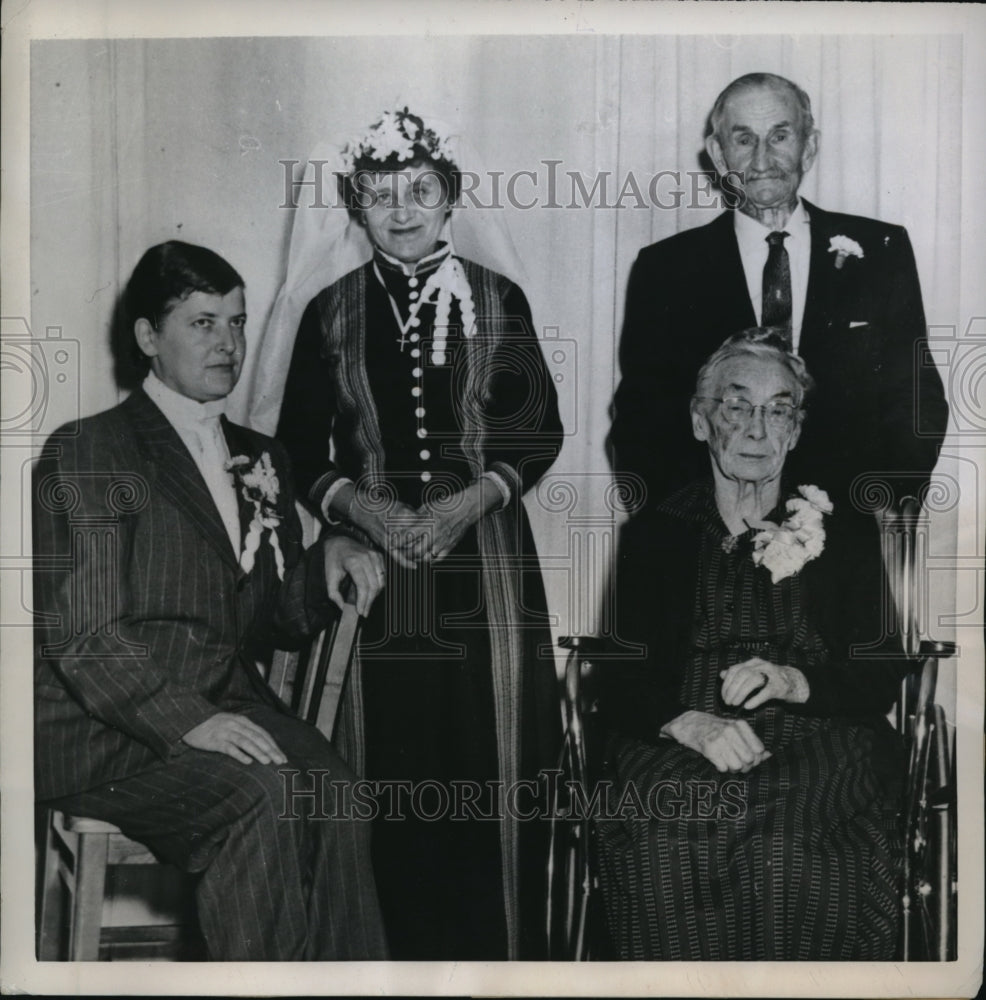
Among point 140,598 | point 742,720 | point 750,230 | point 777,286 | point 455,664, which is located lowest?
point 742,720

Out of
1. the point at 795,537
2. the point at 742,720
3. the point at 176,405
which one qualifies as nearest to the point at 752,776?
the point at 742,720

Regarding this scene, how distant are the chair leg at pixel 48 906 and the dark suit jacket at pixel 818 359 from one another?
63.1 inches

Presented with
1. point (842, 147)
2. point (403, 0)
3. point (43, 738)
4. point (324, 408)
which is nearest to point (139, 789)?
point (43, 738)

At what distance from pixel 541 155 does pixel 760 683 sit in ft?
4.28

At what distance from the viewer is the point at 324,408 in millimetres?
2363

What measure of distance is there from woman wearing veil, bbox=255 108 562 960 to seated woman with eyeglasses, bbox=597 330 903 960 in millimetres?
227

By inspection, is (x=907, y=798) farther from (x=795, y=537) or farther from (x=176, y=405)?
(x=176, y=405)

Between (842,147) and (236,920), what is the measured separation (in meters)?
2.25

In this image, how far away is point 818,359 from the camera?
234 centimetres

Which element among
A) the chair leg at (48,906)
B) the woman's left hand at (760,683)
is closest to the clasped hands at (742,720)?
the woman's left hand at (760,683)

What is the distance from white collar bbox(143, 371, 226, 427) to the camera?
7.70 ft

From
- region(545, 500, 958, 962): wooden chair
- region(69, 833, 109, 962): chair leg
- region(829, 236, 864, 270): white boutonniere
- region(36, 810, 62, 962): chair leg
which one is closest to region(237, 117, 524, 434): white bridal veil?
region(829, 236, 864, 270): white boutonniere

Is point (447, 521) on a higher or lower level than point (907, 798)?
higher

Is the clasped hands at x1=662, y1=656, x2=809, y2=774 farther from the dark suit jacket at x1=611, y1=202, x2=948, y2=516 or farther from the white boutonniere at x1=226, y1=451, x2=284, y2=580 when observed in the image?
the white boutonniere at x1=226, y1=451, x2=284, y2=580
